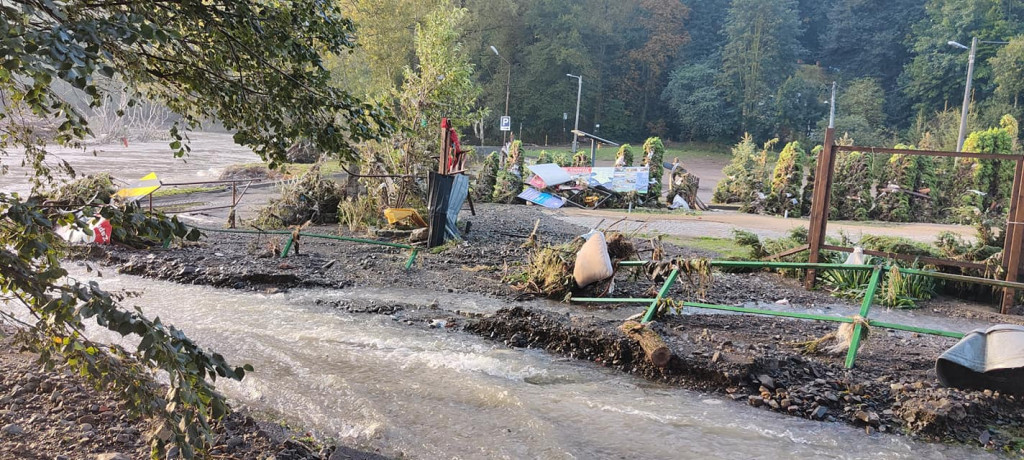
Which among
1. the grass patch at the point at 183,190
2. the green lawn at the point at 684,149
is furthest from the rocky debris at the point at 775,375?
the green lawn at the point at 684,149

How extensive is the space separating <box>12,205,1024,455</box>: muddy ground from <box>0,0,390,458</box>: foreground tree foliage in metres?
4.35

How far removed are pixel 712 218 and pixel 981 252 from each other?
9219 mm

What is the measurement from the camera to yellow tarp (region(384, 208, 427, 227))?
13.1m

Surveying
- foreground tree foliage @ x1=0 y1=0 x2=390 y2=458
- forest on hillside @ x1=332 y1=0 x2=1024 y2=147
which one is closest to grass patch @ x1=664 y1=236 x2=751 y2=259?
foreground tree foliage @ x1=0 y1=0 x2=390 y2=458

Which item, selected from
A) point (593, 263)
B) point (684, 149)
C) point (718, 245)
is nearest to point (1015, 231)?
point (593, 263)

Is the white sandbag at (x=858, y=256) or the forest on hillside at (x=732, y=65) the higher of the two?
the forest on hillside at (x=732, y=65)

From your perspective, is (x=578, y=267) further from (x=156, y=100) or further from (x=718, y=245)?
(x=156, y=100)

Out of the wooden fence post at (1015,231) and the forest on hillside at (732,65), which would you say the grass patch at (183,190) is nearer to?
the wooden fence post at (1015,231)

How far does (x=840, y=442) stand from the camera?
5180 millimetres

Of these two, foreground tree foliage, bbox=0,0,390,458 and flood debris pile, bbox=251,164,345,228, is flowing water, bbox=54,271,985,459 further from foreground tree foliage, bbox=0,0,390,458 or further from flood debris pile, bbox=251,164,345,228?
flood debris pile, bbox=251,164,345,228

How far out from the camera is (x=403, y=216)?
13352 mm

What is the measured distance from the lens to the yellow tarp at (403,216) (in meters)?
13.1

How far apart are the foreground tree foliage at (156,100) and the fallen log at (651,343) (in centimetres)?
407

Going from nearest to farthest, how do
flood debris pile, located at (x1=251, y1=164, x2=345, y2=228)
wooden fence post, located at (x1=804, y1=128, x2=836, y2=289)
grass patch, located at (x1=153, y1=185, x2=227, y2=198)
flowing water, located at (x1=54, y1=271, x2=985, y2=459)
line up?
flowing water, located at (x1=54, y1=271, x2=985, y2=459) → wooden fence post, located at (x1=804, y1=128, x2=836, y2=289) → flood debris pile, located at (x1=251, y1=164, x2=345, y2=228) → grass patch, located at (x1=153, y1=185, x2=227, y2=198)
